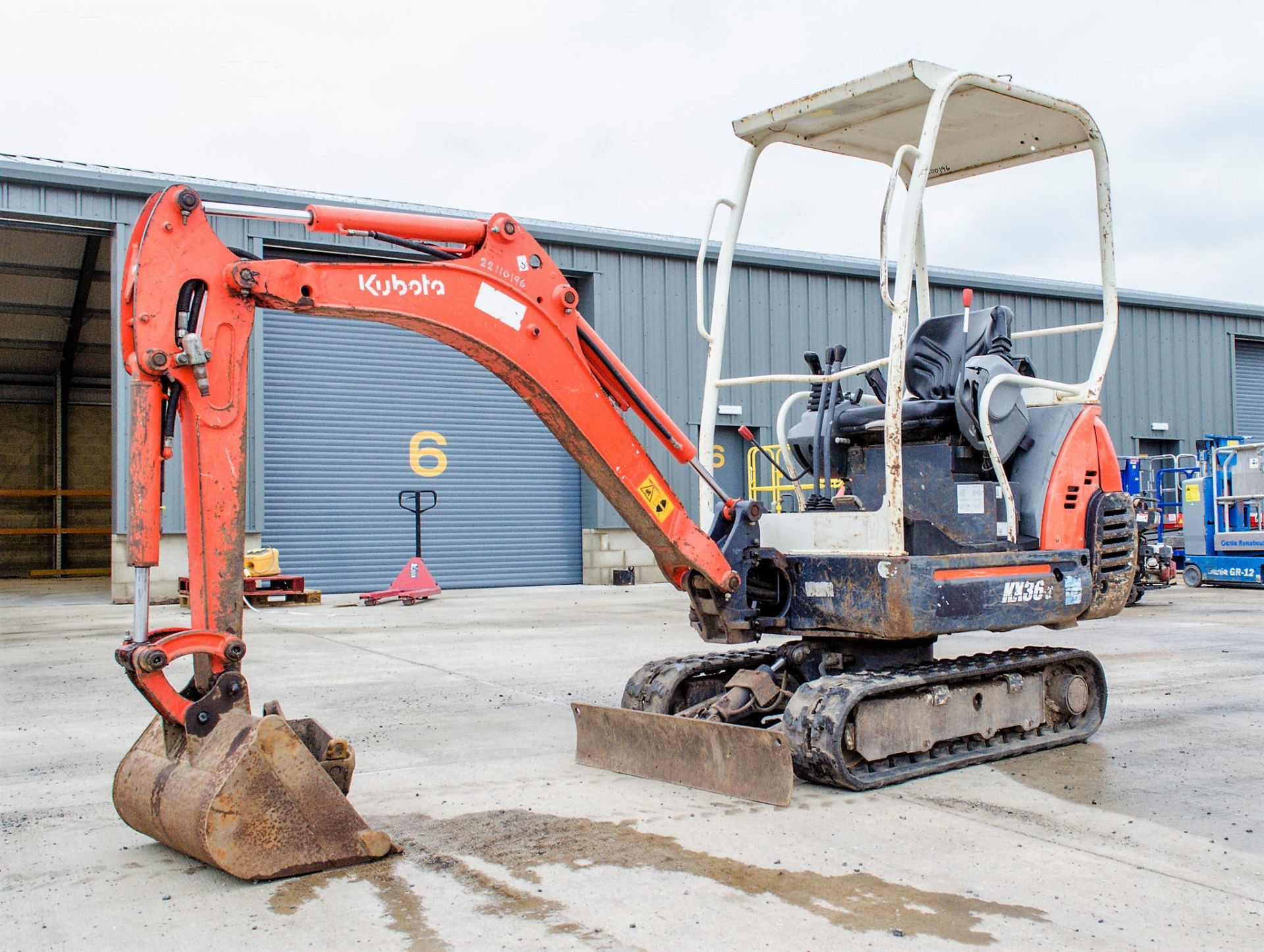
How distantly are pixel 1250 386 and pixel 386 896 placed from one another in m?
29.5

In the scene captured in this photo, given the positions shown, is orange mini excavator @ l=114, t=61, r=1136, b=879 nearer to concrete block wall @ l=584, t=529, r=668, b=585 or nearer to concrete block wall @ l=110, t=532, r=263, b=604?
concrete block wall @ l=110, t=532, r=263, b=604

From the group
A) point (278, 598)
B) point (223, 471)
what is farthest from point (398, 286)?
point (278, 598)

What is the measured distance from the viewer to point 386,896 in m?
3.93

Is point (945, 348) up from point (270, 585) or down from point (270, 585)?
up

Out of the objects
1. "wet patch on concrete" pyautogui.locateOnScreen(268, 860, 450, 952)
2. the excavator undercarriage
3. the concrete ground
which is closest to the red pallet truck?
the concrete ground

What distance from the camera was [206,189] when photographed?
692 inches

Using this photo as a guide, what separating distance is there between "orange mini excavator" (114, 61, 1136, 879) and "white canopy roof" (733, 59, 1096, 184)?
20 millimetres

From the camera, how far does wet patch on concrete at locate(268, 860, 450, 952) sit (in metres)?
3.58

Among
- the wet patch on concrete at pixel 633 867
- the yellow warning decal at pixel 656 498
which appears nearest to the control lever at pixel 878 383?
the yellow warning decal at pixel 656 498

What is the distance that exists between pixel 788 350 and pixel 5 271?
14.5 m

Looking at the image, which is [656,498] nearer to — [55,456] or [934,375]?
[934,375]

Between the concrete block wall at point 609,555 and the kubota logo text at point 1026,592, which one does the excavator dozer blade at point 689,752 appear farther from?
the concrete block wall at point 609,555

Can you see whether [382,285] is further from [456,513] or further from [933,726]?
[456,513]

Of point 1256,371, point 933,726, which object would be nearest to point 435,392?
point 933,726
